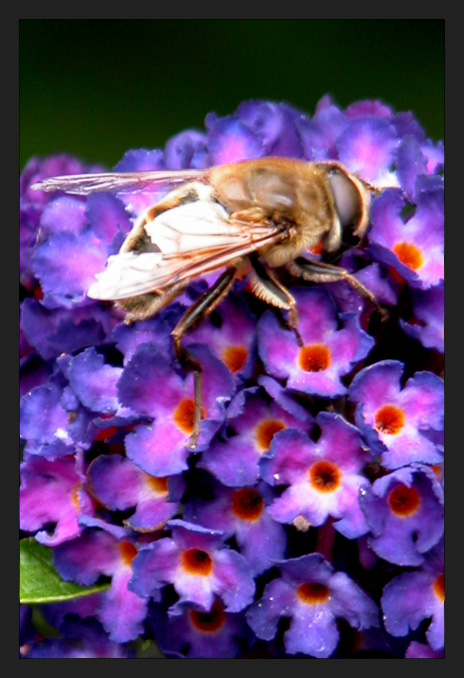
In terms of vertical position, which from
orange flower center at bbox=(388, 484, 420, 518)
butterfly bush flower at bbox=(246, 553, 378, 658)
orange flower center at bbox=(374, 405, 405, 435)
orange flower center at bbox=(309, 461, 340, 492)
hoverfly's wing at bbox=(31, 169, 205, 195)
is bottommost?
butterfly bush flower at bbox=(246, 553, 378, 658)

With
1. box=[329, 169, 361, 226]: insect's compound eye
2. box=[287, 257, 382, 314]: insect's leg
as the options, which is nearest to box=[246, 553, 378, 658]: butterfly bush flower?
box=[287, 257, 382, 314]: insect's leg

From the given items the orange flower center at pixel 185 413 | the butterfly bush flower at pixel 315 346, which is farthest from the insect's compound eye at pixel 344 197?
the orange flower center at pixel 185 413

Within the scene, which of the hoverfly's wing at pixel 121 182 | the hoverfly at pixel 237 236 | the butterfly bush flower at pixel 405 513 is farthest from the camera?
the hoverfly's wing at pixel 121 182

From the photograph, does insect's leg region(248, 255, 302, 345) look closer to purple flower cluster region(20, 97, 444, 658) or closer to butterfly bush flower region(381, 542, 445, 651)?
purple flower cluster region(20, 97, 444, 658)

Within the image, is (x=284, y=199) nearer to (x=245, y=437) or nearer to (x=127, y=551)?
(x=245, y=437)

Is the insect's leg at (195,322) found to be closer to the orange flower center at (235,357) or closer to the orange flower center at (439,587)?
the orange flower center at (235,357)

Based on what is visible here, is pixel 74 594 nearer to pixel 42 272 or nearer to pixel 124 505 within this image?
pixel 124 505
